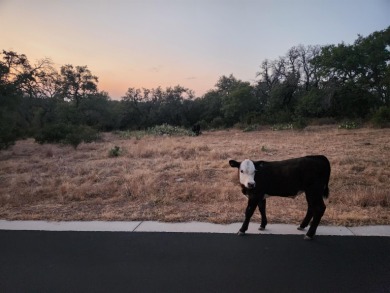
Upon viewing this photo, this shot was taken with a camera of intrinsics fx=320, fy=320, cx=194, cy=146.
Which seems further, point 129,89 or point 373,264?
point 129,89

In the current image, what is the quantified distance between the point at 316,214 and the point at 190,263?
2196 millimetres

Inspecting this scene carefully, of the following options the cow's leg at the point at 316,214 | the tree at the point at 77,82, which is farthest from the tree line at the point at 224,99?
the cow's leg at the point at 316,214

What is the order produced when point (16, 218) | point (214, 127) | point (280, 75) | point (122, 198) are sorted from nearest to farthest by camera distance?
point (16, 218) < point (122, 198) < point (214, 127) < point (280, 75)

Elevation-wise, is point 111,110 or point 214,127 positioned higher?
point 111,110

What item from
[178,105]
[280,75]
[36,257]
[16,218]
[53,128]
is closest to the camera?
[36,257]

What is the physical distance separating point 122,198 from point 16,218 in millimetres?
2215

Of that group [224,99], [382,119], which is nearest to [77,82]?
[224,99]

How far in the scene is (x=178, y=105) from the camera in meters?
53.0

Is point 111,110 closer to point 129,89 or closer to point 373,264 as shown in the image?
point 129,89

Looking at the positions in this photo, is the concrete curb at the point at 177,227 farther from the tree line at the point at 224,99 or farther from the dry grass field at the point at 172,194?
the tree line at the point at 224,99

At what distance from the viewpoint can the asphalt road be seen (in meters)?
3.53

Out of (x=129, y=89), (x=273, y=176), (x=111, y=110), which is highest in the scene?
(x=129, y=89)

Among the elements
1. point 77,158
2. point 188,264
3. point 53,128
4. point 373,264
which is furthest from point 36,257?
point 53,128

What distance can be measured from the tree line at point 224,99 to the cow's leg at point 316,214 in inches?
679
